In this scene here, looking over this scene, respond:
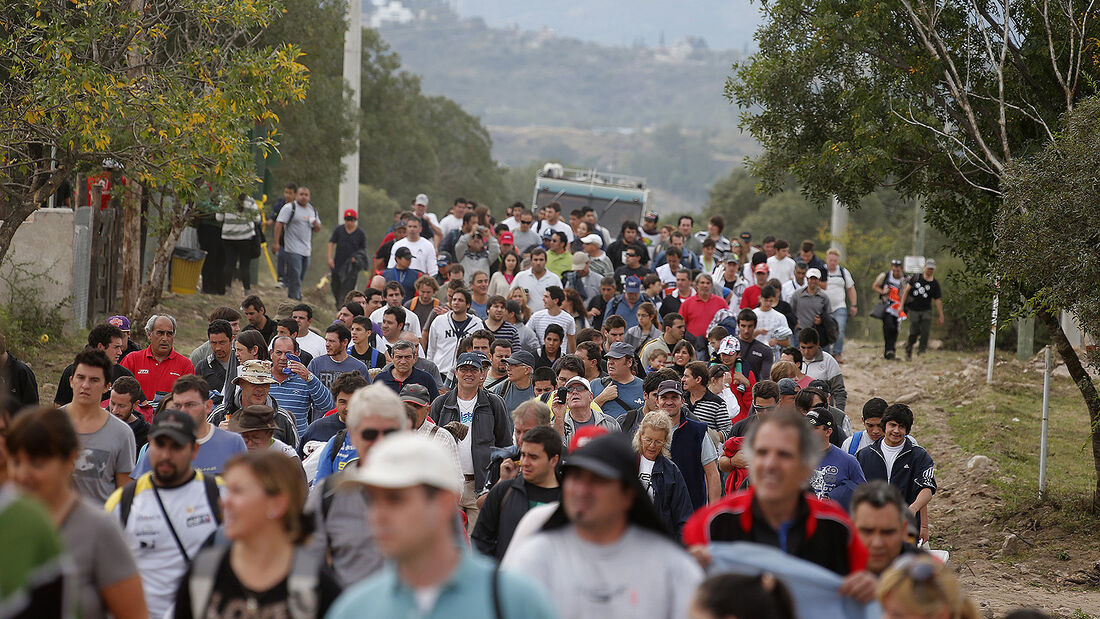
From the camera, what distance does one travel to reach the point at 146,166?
13.8 metres

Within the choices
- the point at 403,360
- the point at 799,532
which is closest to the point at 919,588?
the point at 799,532

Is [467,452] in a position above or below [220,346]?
below

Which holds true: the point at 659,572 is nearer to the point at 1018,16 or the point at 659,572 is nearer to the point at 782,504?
the point at 782,504

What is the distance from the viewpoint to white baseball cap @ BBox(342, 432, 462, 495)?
348cm

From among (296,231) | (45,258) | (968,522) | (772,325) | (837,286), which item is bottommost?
(968,522)

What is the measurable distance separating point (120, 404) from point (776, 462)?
4.88 meters

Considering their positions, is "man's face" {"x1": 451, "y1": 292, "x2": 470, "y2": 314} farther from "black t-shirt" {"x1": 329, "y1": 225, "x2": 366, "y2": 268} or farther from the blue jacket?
"black t-shirt" {"x1": 329, "y1": 225, "x2": 366, "y2": 268}

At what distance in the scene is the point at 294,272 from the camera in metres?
20.6

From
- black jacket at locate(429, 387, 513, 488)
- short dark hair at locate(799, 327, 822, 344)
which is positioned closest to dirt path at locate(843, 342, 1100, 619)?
short dark hair at locate(799, 327, 822, 344)

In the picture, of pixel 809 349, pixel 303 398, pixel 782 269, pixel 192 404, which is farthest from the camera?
pixel 782 269

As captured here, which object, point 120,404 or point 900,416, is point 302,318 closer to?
point 120,404

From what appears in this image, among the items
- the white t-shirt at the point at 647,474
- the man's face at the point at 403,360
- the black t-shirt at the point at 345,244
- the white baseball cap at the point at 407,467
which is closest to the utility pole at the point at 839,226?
the black t-shirt at the point at 345,244

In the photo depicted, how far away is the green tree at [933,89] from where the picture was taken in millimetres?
12625

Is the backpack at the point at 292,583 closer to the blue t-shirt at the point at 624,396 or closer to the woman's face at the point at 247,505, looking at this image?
the woman's face at the point at 247,505
